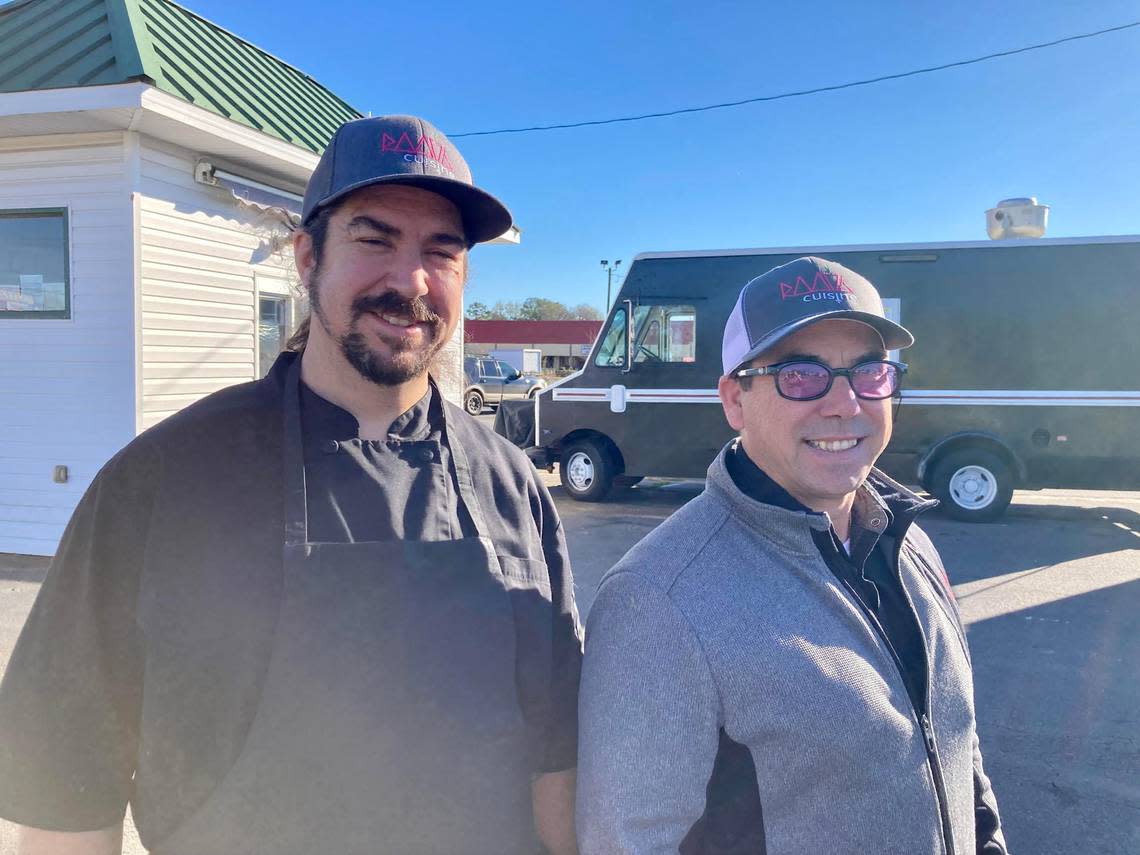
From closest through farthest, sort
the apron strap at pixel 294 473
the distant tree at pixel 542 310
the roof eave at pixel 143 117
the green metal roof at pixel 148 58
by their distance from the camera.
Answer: the apron strap at pixel 294 473 → the roof eave at pixel 143 117 → the green metal roof at pixel 148 58 → the distant tree at pixel 542 310

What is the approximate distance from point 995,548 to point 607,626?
25.1 ft

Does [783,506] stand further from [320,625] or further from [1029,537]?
[1029,537]

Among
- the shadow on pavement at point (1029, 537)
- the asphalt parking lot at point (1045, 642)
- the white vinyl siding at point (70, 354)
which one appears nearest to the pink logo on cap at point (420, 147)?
the asphalt parking lot at point (1045, 642)

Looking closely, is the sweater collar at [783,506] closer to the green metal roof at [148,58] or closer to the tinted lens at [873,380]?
the tinted lens at [873,380]

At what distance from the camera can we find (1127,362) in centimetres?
874

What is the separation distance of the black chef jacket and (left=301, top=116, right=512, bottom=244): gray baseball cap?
0.55 metres

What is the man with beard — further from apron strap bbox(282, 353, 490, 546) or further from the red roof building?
the red roof building

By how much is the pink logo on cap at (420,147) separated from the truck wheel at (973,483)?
867 centimetres

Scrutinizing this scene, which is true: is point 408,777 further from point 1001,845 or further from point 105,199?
point 105,199

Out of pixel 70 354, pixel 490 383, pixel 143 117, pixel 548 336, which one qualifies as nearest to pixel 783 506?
pixel 143 117

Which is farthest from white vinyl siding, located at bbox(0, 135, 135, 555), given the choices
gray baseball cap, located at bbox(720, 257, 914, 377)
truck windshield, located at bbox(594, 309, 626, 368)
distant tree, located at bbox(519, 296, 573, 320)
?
distant tree, located at bbox(519, 296, 573, 320)

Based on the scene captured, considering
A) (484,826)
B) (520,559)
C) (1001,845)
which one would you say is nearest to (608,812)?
(484,826)

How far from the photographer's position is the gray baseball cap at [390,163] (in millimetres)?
1555

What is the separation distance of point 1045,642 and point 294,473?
5480mm
